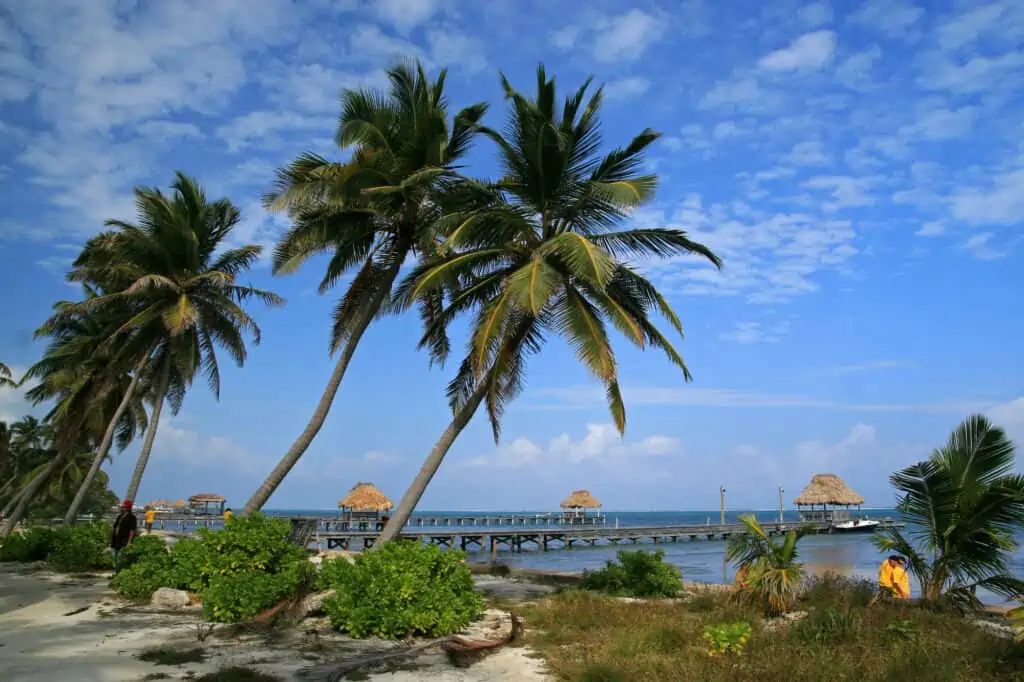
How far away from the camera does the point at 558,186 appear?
13.7 metres

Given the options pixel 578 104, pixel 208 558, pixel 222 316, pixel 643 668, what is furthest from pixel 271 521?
pixel 222 316

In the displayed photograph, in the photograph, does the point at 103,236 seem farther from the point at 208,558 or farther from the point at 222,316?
the point at 208,558

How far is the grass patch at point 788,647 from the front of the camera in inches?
276

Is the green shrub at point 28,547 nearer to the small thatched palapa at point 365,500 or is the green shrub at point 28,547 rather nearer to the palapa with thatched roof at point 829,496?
the small thatched palapa at point 365,500

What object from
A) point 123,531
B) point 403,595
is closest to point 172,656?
point 403,595

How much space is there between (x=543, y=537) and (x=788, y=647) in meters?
38.5

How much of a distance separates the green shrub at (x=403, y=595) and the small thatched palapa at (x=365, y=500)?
38066 millimetres

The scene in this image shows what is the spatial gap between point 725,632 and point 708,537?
52.9 meters

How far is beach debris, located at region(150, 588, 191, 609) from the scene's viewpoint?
40.0 ft

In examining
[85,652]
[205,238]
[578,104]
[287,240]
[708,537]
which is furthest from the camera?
[708,537]

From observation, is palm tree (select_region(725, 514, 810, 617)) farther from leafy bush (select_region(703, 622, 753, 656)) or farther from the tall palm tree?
the tall palm tree

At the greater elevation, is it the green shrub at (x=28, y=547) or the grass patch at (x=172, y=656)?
the green shrub at (x=28, y=547)

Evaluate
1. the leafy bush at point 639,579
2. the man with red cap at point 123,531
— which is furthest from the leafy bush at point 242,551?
the leafy bush at point 639,579

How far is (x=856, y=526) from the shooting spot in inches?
2343
